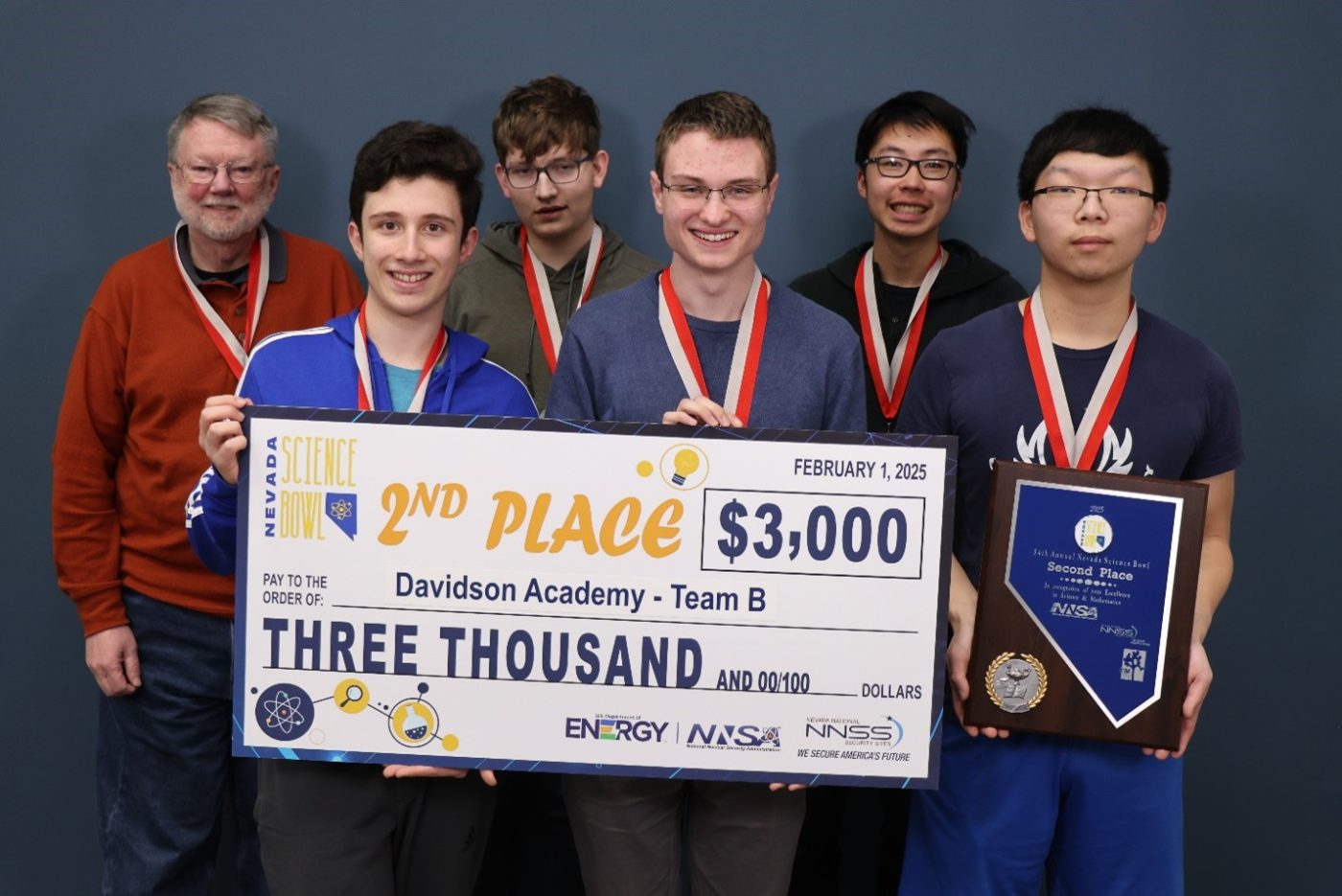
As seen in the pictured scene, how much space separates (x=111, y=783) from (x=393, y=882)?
120 cm

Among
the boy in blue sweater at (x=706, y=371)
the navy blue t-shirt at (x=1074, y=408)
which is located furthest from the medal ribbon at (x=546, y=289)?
the navy blue t-shirt at (x=1074, y=408)

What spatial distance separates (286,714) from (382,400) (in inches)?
23.2

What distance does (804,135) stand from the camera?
340 centimetres

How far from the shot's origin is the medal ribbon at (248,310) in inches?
111

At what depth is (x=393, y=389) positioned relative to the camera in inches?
89.0

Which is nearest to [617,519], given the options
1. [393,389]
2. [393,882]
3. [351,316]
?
[393,389]

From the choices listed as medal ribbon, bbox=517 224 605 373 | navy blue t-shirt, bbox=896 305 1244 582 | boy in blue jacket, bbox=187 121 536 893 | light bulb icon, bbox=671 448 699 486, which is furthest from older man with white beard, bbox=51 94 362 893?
navy blue t-shirt, bbox=896 305 1244 582

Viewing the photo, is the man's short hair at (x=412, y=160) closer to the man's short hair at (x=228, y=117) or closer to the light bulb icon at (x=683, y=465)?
the light bulb icon at (x=683, y=465)

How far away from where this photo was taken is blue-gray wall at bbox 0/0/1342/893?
3.33 m

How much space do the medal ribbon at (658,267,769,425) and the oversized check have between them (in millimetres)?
155

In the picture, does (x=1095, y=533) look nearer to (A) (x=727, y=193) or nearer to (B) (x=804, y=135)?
(A) (x=727, y=193)

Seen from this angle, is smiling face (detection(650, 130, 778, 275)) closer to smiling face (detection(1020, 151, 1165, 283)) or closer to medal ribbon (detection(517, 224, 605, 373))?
smiling face (detection(1020, 151, 1165, 283))

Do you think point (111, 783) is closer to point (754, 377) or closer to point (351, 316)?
point (351, 316)

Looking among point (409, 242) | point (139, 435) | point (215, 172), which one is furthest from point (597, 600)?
point (215, 172)
